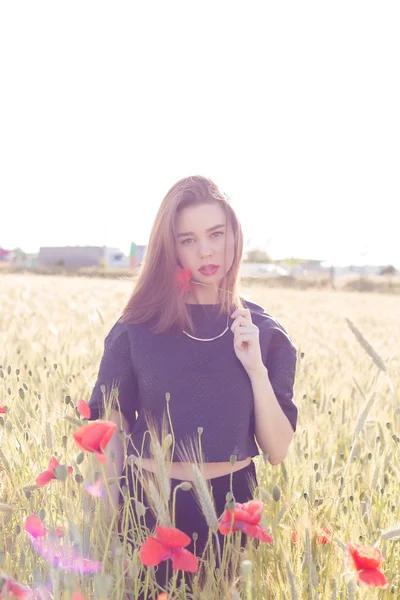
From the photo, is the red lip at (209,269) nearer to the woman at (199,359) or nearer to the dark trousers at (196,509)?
the woman at (199,359)

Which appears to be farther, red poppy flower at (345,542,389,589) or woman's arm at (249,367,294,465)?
woman's arm at (249,367,294,465)

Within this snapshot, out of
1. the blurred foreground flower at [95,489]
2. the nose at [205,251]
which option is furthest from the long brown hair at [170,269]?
the blurred foreground flower at [95,489]

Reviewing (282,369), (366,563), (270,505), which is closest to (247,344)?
(282,369)

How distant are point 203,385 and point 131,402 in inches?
9.6

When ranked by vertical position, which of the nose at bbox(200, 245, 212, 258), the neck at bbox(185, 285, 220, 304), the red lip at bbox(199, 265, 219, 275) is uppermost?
the nose at bbox(200, 245, 212, 258)

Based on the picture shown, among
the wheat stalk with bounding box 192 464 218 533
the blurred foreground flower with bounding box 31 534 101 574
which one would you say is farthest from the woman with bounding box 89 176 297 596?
the wheat stalk with bounding box 192 464 218 533

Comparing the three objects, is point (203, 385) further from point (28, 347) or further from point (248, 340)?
point (28, 347)

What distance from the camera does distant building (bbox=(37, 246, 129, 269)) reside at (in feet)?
144

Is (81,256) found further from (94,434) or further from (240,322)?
(94,434)

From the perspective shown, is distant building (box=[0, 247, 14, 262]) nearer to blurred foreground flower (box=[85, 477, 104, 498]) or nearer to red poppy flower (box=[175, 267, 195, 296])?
red poppy flower (box=[175, 267, 195, 296])

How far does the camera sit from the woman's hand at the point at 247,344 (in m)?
1.67

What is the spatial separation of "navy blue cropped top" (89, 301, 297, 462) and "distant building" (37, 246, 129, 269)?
4184 cm

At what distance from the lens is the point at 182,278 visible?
182 centimetres


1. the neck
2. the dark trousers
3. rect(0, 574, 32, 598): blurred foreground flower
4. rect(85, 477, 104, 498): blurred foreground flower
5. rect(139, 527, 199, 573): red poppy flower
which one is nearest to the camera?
rect(0, 574, 32, 598): blurred foreground flower
